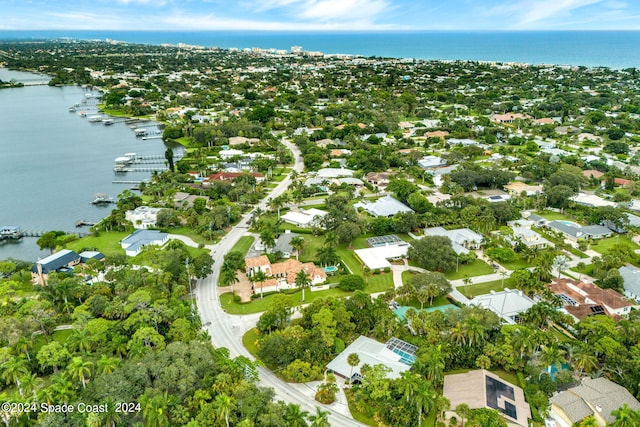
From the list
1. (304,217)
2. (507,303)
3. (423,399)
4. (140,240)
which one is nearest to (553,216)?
(507,303)

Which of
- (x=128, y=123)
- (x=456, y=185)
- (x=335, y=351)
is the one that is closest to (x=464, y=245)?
(x=456, y=185)

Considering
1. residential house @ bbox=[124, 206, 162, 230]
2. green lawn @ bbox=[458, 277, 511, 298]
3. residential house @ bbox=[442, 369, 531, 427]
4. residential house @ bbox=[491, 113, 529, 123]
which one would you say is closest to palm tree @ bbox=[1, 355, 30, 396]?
residential house @ bbox=[442, 369, 531, 427]

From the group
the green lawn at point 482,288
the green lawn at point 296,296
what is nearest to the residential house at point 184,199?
the green lawn at point 296,296

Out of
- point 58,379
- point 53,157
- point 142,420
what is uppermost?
point 58,379

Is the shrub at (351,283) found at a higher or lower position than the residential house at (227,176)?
higher

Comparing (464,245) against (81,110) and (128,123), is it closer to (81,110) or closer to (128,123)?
(128,123)

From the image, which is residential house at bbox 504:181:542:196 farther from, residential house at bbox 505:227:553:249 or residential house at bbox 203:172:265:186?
residential house at bbox 203:172:265:186

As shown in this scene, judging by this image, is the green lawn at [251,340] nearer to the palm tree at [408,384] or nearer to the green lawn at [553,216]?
the palm tree at [408,384]
